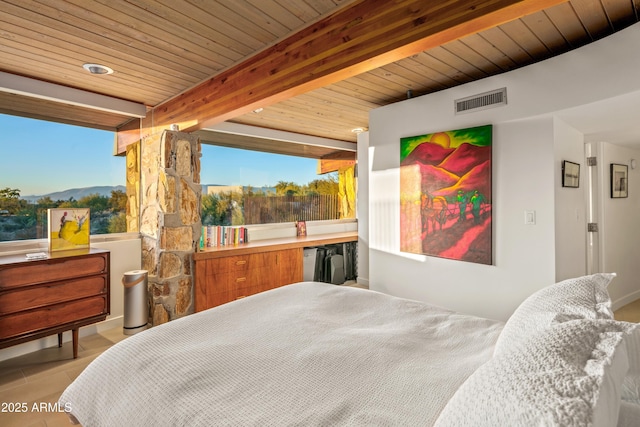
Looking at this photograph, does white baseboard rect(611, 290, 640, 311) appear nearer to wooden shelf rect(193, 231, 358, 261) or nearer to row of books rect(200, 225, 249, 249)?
wooden shelf rect(193, 231, 358, 261)

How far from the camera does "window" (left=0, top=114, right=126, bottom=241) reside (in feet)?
10.1

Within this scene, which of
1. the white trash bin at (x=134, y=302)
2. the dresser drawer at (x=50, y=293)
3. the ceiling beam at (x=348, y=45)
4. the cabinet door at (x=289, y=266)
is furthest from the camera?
the cabinet door at (x=289, y=266)

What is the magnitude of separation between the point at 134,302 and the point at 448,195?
331cm

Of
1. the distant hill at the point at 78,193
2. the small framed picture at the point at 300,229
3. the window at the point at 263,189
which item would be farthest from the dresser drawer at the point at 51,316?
the small framed picture at the point at 300,229

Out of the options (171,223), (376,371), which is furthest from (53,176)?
(376,371)

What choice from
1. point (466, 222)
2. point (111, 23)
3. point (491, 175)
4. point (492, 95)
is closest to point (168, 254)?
point (111, 23)

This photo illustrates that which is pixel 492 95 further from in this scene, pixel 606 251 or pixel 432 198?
pixel 606 251

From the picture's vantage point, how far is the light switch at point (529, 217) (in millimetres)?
2808

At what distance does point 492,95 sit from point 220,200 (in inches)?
130

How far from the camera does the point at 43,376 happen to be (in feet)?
8.66

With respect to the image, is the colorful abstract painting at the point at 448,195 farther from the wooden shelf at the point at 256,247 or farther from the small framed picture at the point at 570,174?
the wooden shelf at the point at 256,247

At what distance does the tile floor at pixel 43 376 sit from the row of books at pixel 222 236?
1285 mm

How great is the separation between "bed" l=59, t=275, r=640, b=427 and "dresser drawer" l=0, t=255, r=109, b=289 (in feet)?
5.63

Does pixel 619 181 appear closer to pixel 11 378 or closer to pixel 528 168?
pixel 528 168
